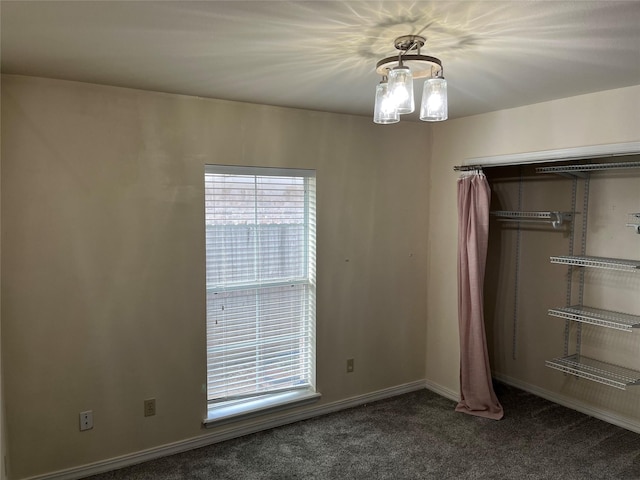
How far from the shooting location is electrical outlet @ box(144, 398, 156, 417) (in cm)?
300

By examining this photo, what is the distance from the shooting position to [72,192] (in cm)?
270

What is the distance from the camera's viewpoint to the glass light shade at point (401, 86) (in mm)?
1817


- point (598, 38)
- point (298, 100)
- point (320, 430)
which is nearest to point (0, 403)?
point (320, 430)

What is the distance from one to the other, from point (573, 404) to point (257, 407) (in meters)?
2.48

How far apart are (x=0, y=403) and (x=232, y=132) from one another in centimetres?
→ 200

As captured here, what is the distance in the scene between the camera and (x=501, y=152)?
3.48 metres

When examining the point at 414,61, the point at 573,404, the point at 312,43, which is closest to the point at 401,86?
the point at 414,61

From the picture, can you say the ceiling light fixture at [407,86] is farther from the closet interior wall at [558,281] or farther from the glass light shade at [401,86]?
the closet interior wall at [558,281]

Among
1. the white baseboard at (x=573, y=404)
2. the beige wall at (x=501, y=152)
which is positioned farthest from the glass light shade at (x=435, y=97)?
the white baseboard at (x=573, y=404)

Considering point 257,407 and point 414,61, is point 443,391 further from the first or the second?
point 414,61

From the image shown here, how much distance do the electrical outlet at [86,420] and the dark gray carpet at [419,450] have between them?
30 centimetres

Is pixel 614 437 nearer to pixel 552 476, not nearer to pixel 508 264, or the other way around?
pixel 552 476

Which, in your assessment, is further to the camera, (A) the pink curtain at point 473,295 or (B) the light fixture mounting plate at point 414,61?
(A) the pink curtain at point 473,295

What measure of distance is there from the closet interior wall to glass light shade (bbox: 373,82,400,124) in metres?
2.33
